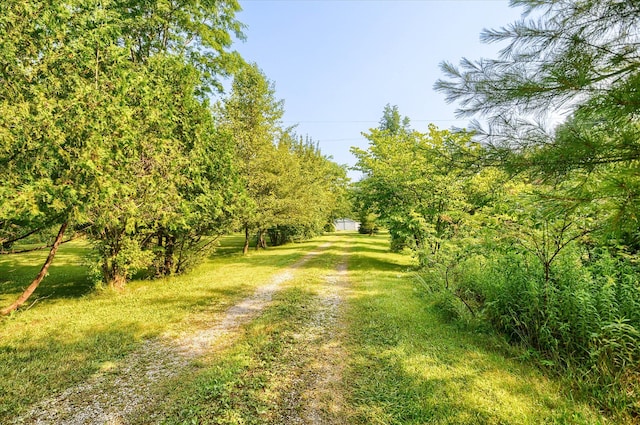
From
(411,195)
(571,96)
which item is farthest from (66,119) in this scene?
(411,195)

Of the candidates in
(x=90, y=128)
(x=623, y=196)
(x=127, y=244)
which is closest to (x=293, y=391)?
(x=623, y=196)

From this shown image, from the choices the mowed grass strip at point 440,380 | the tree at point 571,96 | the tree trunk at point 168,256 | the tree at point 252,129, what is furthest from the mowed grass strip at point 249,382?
the tree at point 252,129

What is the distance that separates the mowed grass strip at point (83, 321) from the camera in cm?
357

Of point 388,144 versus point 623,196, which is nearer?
point 623,196

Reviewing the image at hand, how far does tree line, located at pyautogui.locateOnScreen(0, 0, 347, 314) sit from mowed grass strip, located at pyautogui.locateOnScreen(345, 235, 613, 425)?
5320 mm

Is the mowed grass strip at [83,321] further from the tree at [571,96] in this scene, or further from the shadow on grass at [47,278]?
the tree at [571,96]

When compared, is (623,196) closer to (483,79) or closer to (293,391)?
(483,79)

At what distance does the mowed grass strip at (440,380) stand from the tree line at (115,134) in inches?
209

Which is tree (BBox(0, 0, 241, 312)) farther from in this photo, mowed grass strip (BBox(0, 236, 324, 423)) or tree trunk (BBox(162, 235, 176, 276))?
tree trunk (BBox(162, 235, 176, 276))

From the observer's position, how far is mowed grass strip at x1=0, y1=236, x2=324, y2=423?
3.57m

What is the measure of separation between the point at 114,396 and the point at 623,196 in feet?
16.7

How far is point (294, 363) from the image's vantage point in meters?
3.85

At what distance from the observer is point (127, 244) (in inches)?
303

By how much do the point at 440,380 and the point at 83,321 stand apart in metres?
6.68
